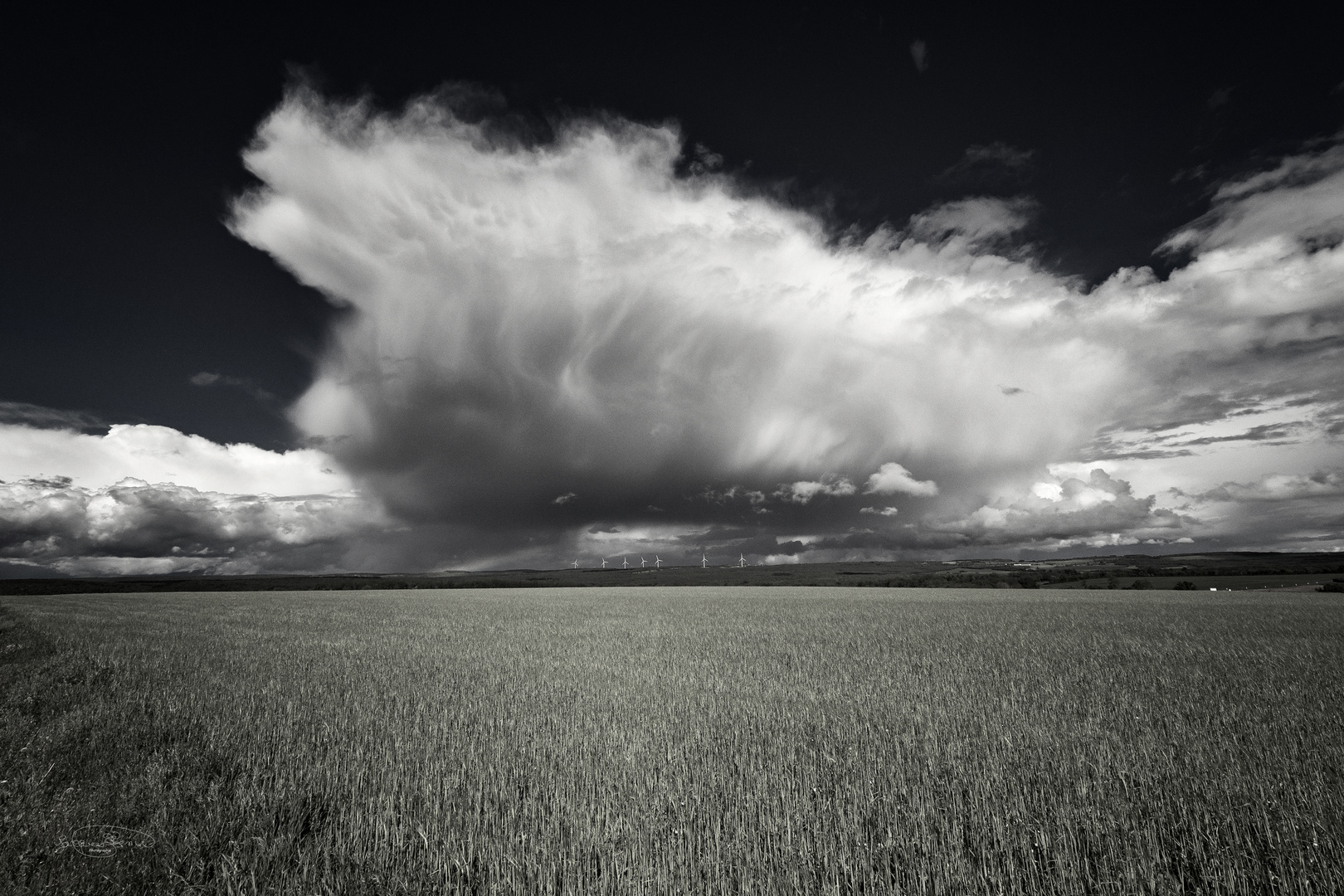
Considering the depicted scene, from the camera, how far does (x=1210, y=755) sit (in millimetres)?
9414

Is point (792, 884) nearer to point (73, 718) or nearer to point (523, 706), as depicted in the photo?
point (523, 706)

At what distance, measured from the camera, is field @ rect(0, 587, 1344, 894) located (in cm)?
600

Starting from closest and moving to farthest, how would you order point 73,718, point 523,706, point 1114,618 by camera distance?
point 73,718 → point 523,706 → point 1114,618

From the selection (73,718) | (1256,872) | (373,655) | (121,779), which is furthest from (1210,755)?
(373,655)

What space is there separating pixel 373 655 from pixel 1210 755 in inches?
862

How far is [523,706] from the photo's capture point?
43.3ft

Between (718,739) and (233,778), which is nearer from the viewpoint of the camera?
(233,778)

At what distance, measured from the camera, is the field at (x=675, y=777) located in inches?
236

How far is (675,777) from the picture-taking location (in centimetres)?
862

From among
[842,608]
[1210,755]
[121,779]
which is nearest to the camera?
[121,779]

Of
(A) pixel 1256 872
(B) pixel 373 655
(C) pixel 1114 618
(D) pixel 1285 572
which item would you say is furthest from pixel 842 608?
(D) pixel 1285 572

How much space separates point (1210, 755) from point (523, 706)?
11.7 m

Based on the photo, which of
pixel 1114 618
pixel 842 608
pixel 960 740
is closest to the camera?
pixel 960 740

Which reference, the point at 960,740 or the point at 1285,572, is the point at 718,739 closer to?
the point at 960,740
